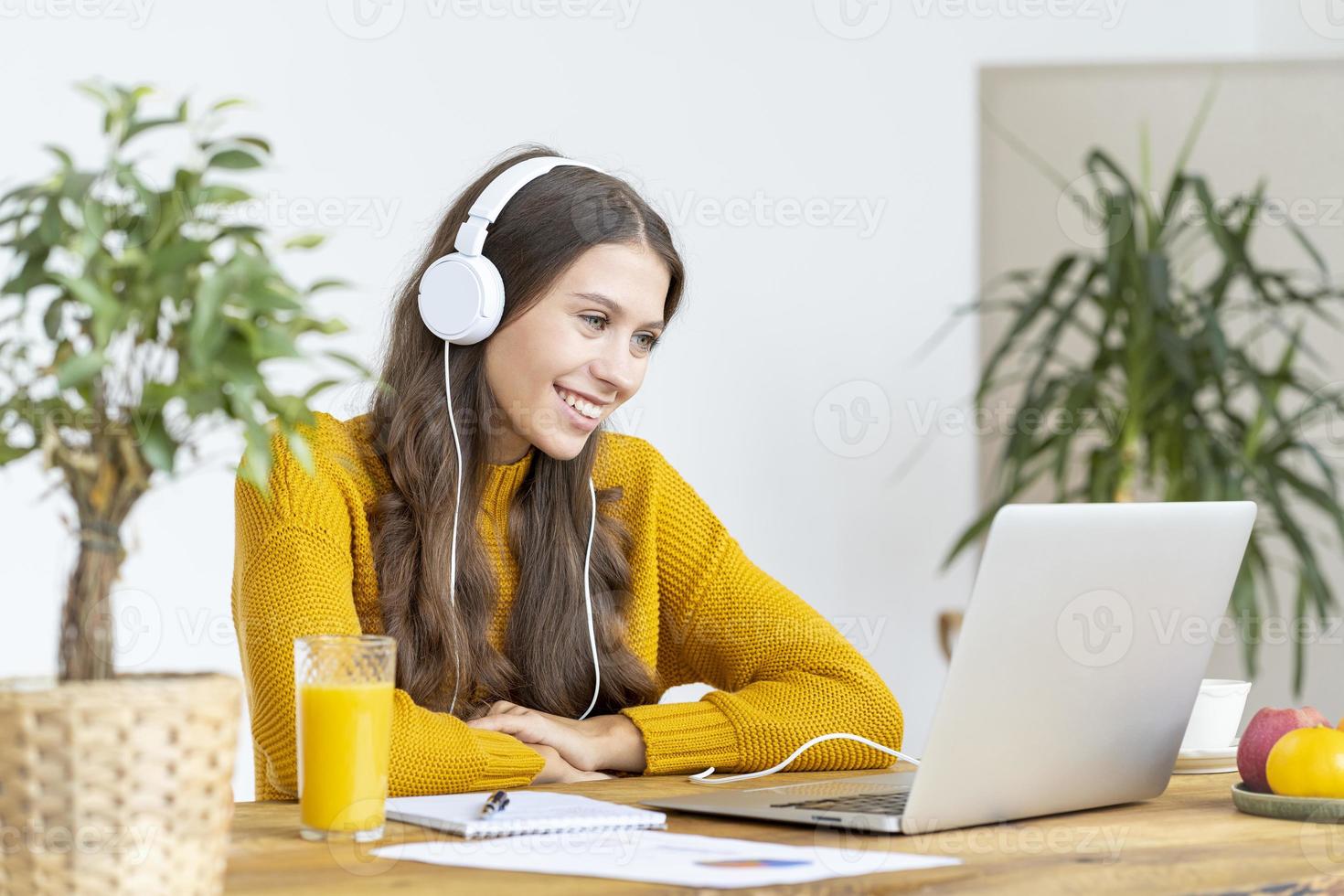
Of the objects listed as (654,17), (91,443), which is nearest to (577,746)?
(91,443)

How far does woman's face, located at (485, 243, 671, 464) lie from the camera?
1.66 metres

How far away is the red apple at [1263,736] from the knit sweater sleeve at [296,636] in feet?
2.12

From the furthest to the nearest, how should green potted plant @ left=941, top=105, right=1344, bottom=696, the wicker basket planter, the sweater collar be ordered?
green potted plant @ left=941, top=105, right=1344, bottom=696 → the sweater collar → the wicker basket planter

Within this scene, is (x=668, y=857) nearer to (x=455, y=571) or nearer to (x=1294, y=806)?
(x=1294, y=806)

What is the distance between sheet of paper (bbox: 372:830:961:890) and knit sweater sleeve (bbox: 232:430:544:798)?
1.26ft

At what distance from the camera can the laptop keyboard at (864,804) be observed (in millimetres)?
1052

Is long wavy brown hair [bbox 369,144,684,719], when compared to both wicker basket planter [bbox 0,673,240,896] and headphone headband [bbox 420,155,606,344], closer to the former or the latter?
headphone headband [bbox 420,155,606,344]

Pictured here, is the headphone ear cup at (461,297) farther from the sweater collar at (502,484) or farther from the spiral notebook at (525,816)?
the spiral notebook at (525,816)

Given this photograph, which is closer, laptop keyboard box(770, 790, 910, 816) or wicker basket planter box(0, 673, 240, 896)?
wicker basket planter box(0, 673, 240, 896)

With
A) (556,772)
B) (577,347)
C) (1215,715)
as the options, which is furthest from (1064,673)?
(577,347)

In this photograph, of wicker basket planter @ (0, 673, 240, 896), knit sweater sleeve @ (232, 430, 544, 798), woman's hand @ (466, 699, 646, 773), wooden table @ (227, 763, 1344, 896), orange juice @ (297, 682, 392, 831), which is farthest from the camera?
woman's hand @ (466, 699, 646, 773)

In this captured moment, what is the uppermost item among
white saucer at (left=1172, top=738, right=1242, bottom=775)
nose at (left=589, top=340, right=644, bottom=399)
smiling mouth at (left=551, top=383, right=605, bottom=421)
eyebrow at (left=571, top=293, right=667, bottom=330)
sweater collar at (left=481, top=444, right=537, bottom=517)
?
eyebrow at (left=571, top=293, right=667, bottom=330)

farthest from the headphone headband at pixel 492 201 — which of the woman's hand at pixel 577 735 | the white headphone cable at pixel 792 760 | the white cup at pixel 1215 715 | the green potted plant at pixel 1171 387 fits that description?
the green potted plant at pixel 1171 387

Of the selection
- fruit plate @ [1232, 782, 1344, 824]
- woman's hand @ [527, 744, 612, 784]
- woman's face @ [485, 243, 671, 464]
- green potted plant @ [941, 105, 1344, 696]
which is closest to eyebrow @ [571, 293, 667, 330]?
woman's face @ [485, 243, 671, 464]
